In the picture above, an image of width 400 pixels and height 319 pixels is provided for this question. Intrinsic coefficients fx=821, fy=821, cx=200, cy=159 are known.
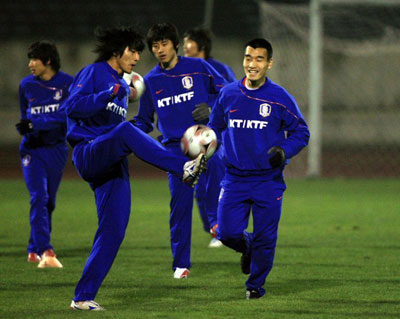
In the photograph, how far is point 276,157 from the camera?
582cm

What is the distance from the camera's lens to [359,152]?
27.8 m

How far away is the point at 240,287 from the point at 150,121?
5.90 ft

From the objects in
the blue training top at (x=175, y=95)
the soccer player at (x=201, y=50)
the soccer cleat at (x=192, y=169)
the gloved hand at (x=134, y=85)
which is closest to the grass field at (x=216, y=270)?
the soccer player at (x=201, y=50)

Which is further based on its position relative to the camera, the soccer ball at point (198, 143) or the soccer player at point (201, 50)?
the soccer player at point (201, 50)

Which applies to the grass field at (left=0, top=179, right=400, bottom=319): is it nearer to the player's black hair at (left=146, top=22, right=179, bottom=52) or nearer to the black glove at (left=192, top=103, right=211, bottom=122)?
the black glove at (left=192, top=103, right=211, bottom=122)

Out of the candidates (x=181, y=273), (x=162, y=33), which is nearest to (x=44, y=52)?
(x=162, y=33)

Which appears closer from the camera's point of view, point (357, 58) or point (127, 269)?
point (127, 269)

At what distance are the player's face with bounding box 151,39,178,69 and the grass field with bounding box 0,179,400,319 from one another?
1937 mm

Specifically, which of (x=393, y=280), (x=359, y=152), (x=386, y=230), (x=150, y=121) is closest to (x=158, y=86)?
(x=150, y=121)

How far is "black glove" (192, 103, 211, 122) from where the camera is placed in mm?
6945

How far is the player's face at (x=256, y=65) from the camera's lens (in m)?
6.18

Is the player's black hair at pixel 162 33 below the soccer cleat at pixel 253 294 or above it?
above

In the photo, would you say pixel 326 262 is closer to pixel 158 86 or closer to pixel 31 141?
pixel 158 86

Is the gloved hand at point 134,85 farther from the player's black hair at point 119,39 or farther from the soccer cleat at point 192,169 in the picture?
the soccer cleat at point 192,169
